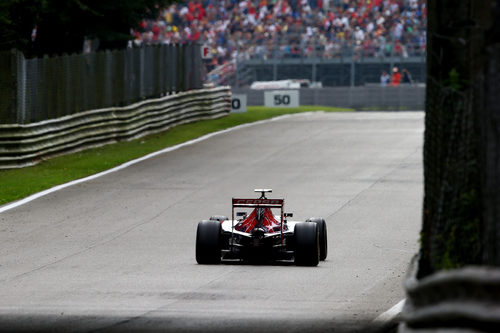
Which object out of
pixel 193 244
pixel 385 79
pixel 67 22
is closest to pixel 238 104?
pixel 67 22

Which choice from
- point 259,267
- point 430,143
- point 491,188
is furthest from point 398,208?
point 491,188

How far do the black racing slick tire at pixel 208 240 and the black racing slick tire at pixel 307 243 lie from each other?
0.93 meters

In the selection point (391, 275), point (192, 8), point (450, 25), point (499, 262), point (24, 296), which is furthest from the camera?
point (192, 8)

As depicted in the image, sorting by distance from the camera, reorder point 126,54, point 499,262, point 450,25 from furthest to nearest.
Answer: point 126,54, point 450,25, point 499,262

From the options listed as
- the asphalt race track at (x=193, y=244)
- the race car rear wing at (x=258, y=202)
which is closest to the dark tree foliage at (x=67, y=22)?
the asphalt race track at (x=193, y=244)

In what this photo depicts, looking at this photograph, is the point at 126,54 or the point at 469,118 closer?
the point at 469,118

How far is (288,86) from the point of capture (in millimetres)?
56438

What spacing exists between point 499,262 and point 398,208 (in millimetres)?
14368

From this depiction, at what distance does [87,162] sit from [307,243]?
13707mm

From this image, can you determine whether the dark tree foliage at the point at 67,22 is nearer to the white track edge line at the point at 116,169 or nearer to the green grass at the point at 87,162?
the green grass at the point at 87,162

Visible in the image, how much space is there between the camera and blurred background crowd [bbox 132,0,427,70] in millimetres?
54844

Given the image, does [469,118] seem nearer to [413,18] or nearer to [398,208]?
[398,208]

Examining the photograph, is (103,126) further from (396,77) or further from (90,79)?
(396,77)

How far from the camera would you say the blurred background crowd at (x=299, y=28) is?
2159 inches
